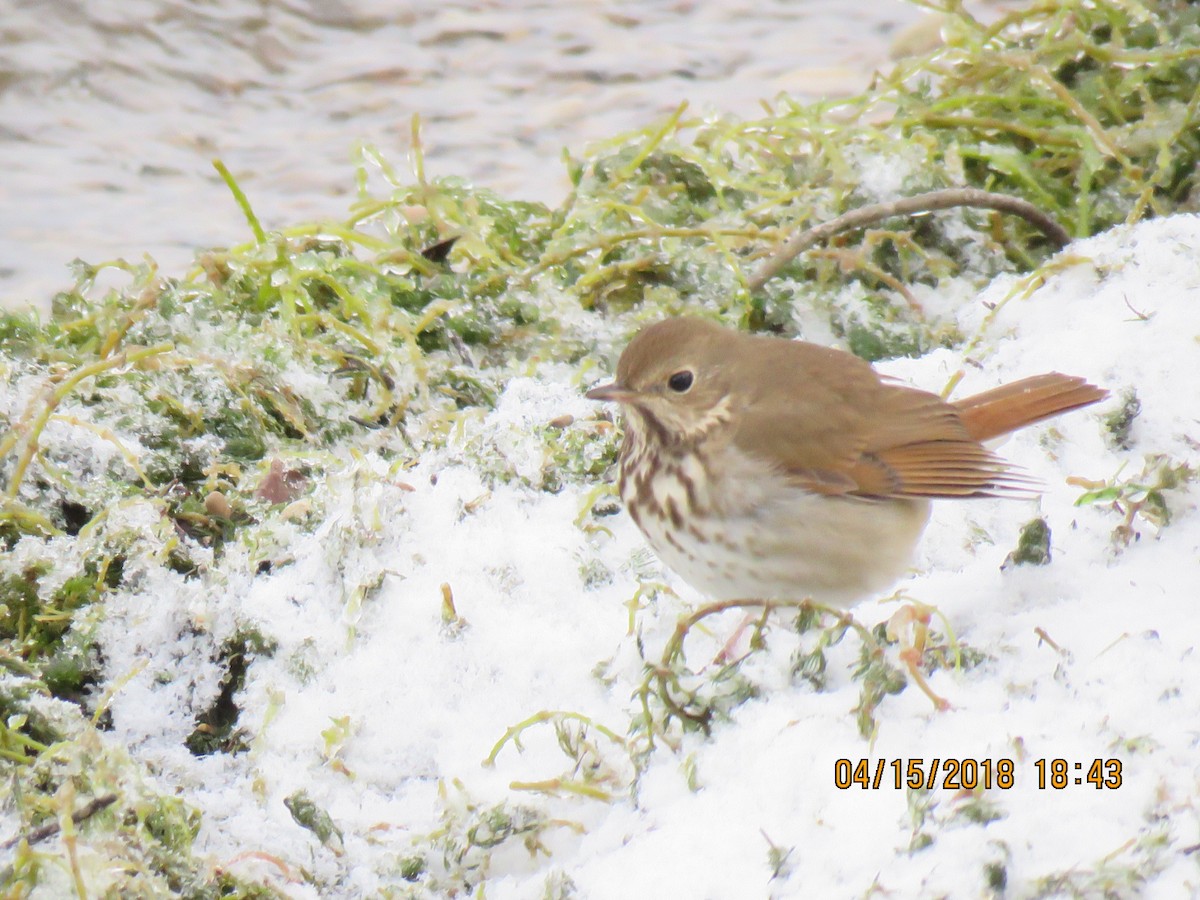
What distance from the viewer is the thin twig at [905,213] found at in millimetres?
3961

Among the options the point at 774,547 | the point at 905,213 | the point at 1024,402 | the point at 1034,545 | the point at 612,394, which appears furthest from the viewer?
the point at 905,213

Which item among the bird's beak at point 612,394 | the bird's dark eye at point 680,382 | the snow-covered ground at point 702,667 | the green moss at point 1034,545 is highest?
the bird's dark eye at point 680,382

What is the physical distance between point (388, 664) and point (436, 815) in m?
0.45

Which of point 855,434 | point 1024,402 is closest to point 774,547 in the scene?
point 855,434

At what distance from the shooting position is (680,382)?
3.33 m

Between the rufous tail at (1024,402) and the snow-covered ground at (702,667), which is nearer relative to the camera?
the snow-covered ground at (702,667)

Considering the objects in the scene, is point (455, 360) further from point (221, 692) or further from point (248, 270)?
point (221, 692)

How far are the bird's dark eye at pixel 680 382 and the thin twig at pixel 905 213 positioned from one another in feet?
2.47

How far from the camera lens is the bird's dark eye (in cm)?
332

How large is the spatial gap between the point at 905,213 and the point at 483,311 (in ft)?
4.11

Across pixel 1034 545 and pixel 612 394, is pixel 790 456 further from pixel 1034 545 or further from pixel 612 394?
pixel 1034 545
